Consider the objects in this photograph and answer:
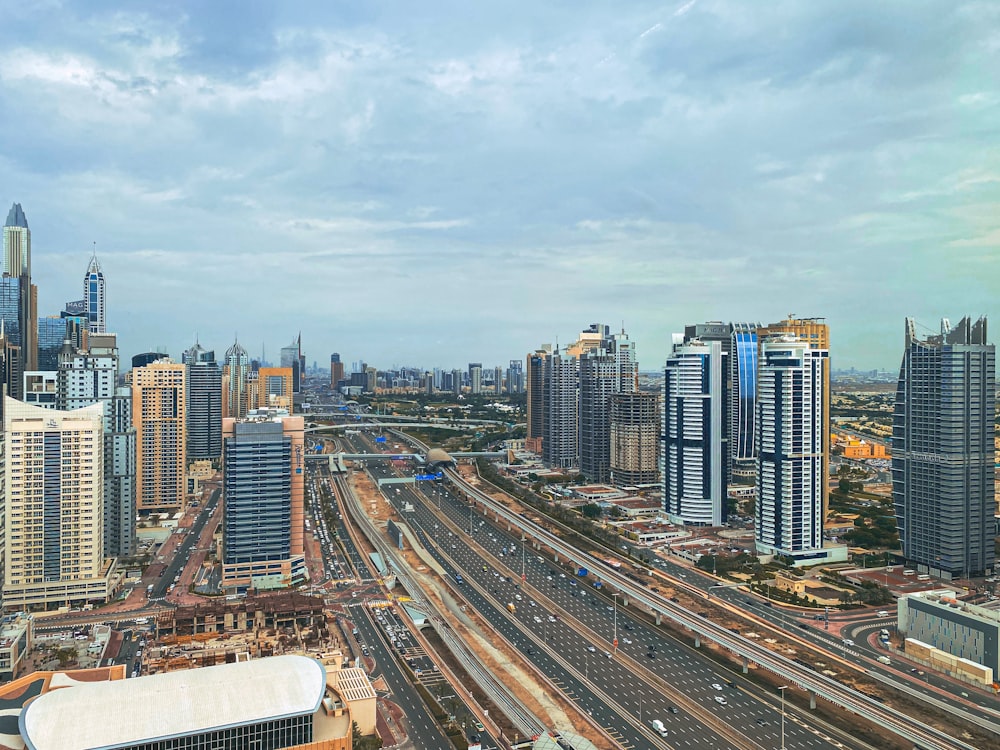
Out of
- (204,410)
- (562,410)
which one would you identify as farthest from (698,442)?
(204,410)

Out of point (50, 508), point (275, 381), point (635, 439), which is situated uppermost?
point (275, 381)

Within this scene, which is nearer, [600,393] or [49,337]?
[600,393]

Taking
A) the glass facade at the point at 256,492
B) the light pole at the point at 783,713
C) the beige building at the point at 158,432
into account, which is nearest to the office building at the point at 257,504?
the glass facade at the point at 256,492

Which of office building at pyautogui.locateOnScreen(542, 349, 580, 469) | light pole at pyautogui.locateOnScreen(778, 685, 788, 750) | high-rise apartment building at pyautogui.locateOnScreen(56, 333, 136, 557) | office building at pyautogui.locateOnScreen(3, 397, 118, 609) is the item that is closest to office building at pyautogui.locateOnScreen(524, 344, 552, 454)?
office building at pyautogui.locateOnScreen(542, 349, 580, 469)

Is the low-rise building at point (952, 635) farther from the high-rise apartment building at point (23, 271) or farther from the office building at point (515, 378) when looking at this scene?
the office building at point (515, 378)

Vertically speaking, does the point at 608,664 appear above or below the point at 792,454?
below

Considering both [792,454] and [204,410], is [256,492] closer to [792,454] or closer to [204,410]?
[792,454]

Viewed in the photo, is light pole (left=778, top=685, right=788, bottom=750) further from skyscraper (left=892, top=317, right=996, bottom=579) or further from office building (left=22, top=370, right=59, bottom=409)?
office building (left=22, top=370, right=59, bottom=409)

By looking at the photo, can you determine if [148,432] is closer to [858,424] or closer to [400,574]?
[400,574]
